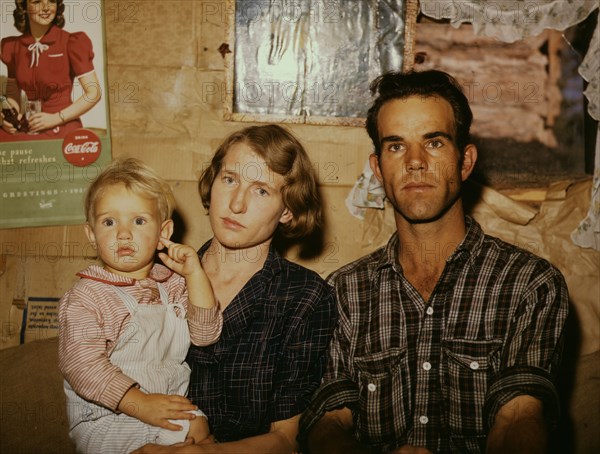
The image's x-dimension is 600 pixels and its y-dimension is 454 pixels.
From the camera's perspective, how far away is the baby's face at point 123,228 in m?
1.98

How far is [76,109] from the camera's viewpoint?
8.91ft

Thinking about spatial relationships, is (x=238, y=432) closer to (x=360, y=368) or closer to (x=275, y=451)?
(x=275, y=451)

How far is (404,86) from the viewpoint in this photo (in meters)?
2.34

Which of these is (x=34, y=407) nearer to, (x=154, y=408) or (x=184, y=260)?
(x=154, y=408)

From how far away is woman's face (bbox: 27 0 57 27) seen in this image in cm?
267

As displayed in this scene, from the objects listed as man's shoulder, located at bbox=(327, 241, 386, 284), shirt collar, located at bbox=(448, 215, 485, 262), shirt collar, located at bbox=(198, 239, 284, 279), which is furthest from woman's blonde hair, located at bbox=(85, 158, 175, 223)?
shirt collar, located at bbox=(448, 215, 485, 262)

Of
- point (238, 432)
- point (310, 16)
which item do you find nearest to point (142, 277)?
point (238, 432)

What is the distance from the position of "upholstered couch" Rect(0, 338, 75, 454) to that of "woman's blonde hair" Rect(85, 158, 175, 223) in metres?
0.90

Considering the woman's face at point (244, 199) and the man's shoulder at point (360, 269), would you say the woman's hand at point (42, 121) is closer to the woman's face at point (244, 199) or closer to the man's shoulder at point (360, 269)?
the woman's face at point (244, 199)

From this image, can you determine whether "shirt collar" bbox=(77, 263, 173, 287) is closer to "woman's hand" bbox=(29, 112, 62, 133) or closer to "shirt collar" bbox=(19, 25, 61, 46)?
"woman's hand" bbox=(29, 112, 62, 133)

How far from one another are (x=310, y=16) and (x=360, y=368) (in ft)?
5.28

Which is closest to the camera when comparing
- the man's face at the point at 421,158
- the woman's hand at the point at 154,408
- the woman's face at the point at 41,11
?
the woman's hand at the point at 154,408

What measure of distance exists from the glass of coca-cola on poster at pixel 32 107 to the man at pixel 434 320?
156cm

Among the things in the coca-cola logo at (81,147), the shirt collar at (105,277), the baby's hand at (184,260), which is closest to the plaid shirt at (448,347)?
the baby's hand at (184,260)
